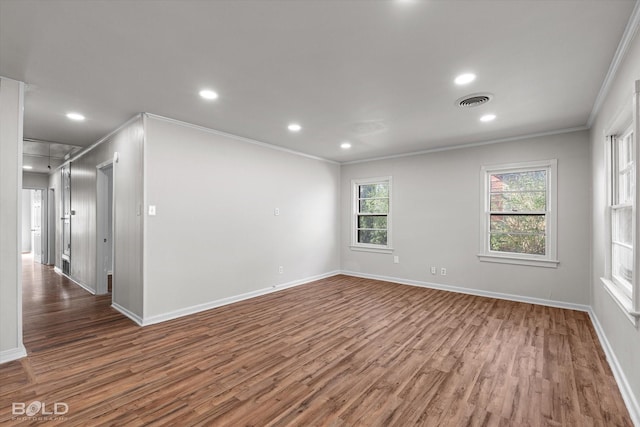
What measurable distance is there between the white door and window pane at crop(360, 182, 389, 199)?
→ 924 cm

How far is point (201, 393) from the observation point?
219cm

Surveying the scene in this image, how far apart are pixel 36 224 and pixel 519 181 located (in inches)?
528

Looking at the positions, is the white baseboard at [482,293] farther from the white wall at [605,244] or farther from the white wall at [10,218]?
the white wall at [10,218]

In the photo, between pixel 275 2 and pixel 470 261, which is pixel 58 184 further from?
pixel 470 261

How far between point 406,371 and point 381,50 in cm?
262

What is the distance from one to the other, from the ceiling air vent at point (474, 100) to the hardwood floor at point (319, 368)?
8.45 feet

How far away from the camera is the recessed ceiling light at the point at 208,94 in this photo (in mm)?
2975

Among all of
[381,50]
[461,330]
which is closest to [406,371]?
[461,330]

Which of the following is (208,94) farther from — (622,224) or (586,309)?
(586,309)

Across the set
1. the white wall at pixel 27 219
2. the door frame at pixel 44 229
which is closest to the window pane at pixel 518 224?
the door frame at pixel 44 229

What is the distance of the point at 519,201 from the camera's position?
4719 millimetres

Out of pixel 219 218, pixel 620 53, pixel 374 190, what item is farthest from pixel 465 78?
pixel 374 190

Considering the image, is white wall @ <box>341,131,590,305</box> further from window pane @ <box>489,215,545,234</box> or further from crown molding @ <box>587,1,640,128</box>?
crown molding @ <box>587,1,640,128</box>

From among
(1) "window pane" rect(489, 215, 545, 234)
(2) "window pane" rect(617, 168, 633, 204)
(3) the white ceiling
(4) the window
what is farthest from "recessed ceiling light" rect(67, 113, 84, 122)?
(1) "window pane" rect(489, 215, 545, 234)
